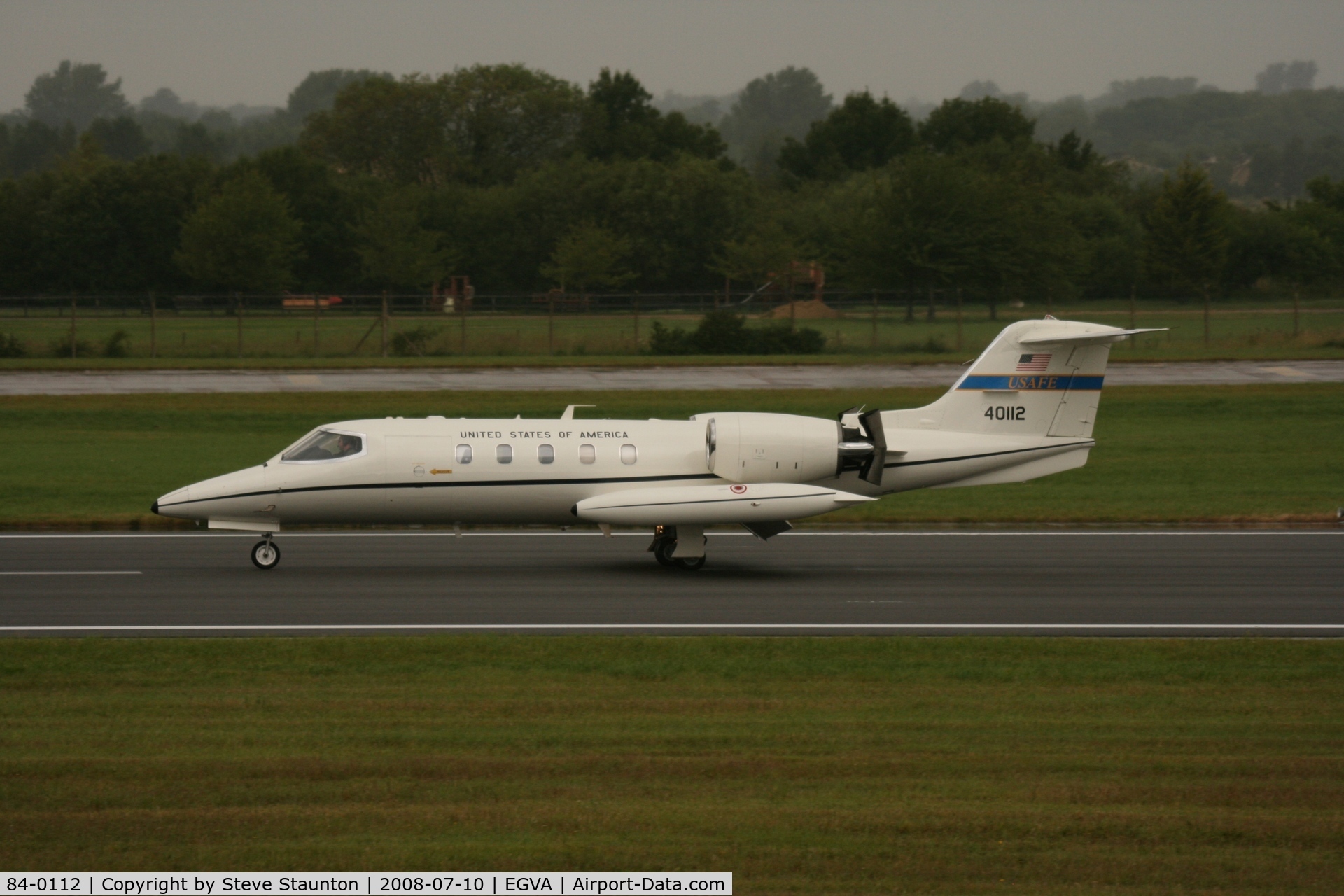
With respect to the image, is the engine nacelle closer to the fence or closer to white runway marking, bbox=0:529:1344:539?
white runway marking, bbox=0:529:1344:539

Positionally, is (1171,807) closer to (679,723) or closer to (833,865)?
(833,865)

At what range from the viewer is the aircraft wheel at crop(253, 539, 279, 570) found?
75.4 feet

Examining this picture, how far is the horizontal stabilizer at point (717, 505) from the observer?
2225 cm

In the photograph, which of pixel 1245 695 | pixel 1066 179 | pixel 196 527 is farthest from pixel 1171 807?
pixel 1066 179

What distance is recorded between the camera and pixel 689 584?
22172 millimetres

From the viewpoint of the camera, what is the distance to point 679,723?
1368cm

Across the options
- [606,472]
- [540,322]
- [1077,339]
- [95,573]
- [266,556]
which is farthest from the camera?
[540,322]

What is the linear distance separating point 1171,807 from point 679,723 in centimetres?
439

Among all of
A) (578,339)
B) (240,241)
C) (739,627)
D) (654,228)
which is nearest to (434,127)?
(654,228)

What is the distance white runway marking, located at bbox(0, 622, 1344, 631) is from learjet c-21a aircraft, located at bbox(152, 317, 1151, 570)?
3673 millimetres

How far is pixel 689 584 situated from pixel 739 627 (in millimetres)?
3570

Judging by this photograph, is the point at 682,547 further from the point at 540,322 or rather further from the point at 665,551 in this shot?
the point at 540,322

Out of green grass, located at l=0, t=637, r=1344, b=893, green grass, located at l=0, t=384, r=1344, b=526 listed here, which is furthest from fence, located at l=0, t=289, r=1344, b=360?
green grass, located at l=0, t=637, r=1344, b=893

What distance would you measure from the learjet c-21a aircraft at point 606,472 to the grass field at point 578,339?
30942 mm
